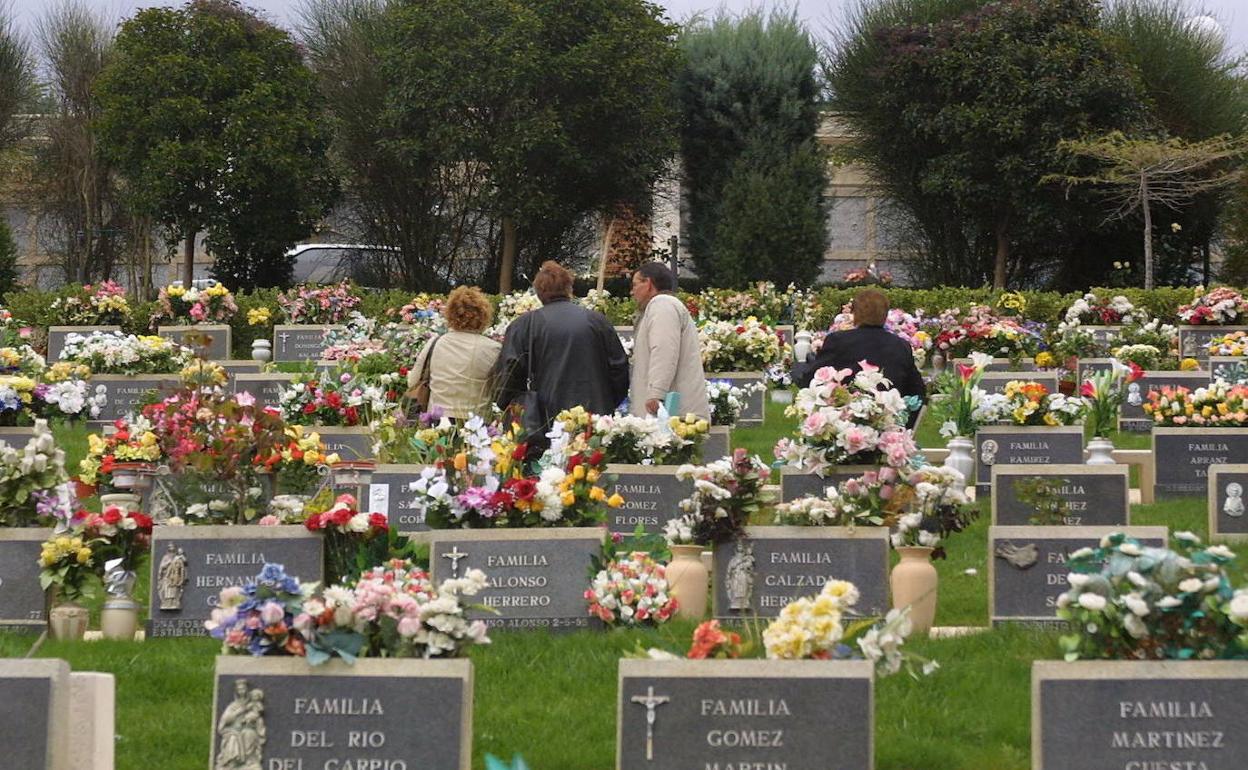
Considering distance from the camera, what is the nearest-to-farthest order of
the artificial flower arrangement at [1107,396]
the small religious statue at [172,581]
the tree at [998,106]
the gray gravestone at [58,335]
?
1. the small religious statue at [172,581]
2. the artificial flower arrangement at [1107,396]
3. the gray gravestone at [58,335]
4. the tree at [998,106]

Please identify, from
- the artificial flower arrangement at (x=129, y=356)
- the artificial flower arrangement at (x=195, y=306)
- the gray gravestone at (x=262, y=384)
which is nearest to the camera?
the gray gravestone at (x=262, y=384)

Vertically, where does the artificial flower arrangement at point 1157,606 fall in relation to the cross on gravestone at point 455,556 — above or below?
above

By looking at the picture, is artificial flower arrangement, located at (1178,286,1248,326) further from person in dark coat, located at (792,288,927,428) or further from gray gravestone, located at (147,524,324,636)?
gray gravestone, located at (147,524,324,636)

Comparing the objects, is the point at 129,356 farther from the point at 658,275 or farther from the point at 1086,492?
the point at 1086,492

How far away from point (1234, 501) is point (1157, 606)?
231 inches

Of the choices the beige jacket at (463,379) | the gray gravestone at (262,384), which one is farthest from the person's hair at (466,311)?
the gray gravestone at (262,384)

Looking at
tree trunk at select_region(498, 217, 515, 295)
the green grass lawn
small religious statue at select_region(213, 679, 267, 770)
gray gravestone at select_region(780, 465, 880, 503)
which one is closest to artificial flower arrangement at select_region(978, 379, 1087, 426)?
gray gravestone at select_region(780, 465, 880, 503)

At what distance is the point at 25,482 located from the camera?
9.04 meters

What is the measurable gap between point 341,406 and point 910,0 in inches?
1207

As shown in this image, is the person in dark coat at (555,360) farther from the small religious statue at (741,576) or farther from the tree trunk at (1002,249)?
the tree trunk at (1002,249)

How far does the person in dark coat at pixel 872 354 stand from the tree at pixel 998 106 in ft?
81.6

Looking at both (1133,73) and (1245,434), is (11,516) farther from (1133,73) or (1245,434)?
(1133,73)

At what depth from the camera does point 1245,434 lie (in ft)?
42.9

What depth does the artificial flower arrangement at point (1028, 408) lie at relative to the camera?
42.9ft
